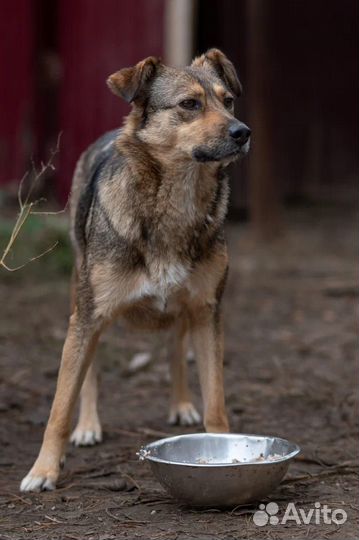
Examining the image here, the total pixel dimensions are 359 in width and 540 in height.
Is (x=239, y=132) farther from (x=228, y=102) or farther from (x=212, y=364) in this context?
(x=212, y=364)

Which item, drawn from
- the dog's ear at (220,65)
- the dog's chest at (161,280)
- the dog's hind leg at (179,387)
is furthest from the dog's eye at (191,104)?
the dog's hind leg at (179,387)

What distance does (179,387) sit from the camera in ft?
20.1

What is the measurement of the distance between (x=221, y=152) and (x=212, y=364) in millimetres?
1117

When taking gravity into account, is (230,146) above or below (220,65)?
below

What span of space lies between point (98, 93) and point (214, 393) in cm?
830

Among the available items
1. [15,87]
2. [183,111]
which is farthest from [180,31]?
[183,111]

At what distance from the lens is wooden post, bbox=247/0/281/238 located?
1180 centimetres

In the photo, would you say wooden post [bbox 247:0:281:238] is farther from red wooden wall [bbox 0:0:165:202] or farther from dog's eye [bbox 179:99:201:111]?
dog's eye [bbox 179:99:201:111]

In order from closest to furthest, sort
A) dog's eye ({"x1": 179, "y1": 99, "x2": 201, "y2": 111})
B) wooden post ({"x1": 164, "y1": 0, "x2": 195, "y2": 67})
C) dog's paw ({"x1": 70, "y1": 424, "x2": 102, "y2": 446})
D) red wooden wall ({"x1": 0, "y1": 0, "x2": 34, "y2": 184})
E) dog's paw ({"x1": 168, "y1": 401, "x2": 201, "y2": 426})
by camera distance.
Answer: dog's eye ({"x1": 179, "y1": 99, "x2": 201, "y2": 111}) → dog's paw ({"x1": 70, "y1": 424, "x2": 102, "y2": 446}) → dog's paw ({"x1": 168, "y1": 401, "x2": 201, "y2": 426}) → wooden post ({"x1": 164, "y1": 0, "x2": 195, "y2": 67}) → red wooden wall ({"x1": 0, "y1": 0, "x2": 34, "y2": 184})

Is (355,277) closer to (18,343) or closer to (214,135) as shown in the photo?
(18,343)

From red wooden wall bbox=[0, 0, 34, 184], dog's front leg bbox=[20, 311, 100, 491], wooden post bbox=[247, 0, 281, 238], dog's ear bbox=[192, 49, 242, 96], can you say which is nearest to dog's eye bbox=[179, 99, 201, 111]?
dog's ear bbox=[192, 49, 242, 96]

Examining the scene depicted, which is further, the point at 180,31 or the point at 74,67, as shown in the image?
the point at 74,67

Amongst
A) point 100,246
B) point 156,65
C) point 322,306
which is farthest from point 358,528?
point 322,306

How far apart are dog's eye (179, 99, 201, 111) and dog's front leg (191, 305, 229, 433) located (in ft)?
3.30
